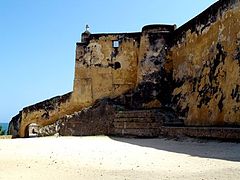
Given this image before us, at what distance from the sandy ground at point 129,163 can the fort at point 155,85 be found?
5.60ft

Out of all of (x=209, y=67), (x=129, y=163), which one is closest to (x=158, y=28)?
(x=209, y=67)

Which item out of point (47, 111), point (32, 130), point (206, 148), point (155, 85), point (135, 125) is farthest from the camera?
point (47, 111)

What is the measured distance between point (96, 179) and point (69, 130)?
36.8 feet

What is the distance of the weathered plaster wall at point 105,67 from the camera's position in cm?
1853

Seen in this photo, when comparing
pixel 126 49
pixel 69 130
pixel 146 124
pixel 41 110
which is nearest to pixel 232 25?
pixel 146 124

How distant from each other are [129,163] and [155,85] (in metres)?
9.56

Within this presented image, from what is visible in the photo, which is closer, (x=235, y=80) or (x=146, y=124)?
(x=235, y=80)

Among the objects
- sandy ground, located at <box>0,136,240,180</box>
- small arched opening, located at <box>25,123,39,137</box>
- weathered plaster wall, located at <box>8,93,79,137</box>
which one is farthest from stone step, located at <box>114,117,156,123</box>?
small arched opening, located at <box>25,123,39,137</box>

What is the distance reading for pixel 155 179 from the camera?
5.82 m

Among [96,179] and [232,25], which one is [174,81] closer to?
[232,25]

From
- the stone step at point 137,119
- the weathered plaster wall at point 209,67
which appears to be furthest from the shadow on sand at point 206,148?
the stone step at point 137,119

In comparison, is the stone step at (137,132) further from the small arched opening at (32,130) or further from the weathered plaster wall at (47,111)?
the small arched opening at (32,130)

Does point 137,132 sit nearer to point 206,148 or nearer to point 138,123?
point 138,123

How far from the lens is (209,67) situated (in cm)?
1336
